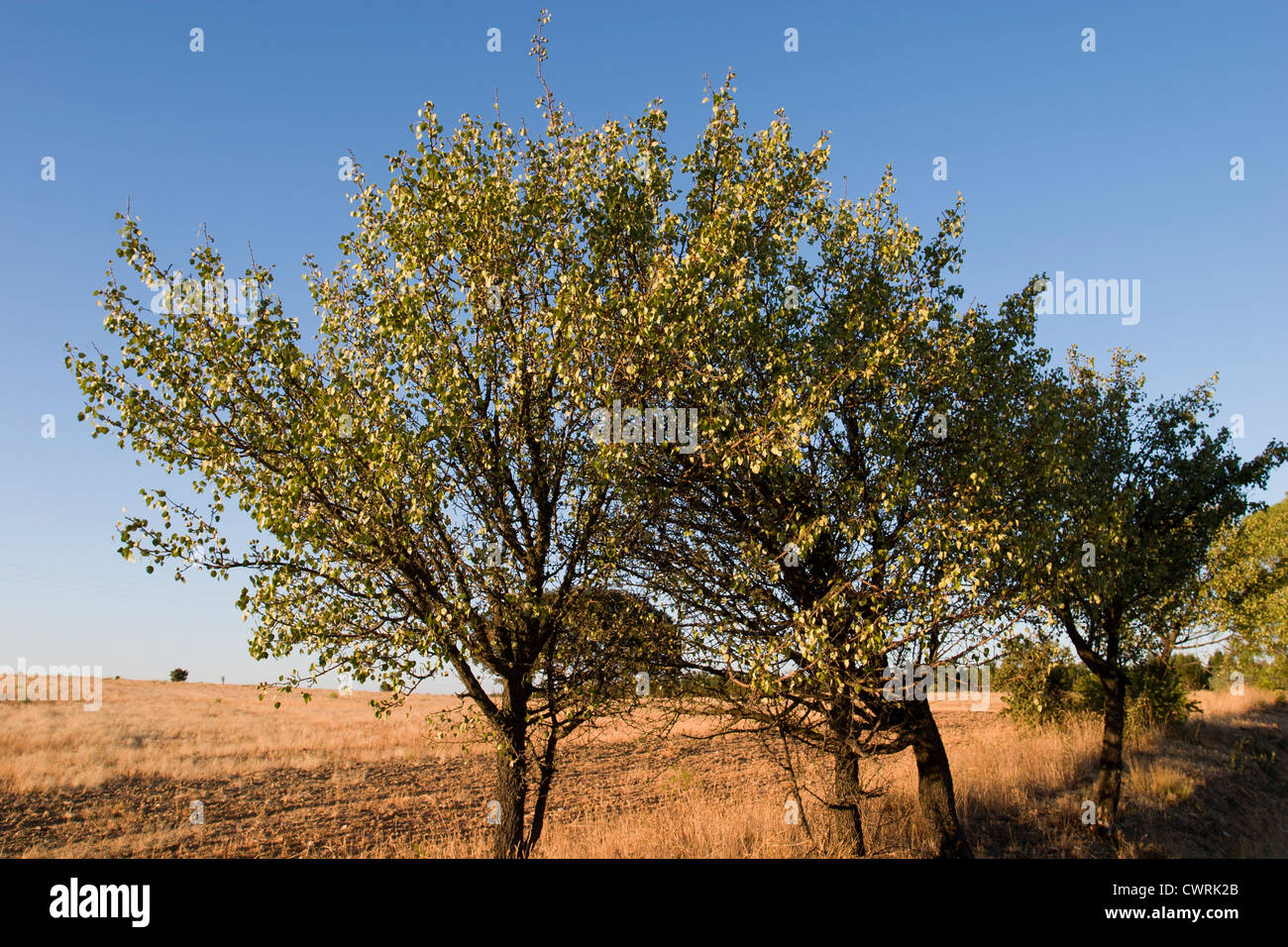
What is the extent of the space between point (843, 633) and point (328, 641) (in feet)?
26.8

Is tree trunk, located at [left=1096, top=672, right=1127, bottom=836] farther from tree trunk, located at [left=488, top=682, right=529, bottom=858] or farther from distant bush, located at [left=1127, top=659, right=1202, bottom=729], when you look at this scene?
tree trunk, located at [left=488, top=682, right=529, bottom=858]

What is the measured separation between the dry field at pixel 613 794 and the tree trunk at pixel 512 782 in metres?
0.88

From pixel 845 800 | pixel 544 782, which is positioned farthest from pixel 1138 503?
pixel 544 782

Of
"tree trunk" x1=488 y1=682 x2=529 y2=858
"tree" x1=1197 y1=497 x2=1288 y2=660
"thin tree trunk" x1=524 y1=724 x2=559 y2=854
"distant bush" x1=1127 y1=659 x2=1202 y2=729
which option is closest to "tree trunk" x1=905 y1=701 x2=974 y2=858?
"thin tree trunk" x1=524 y1=724 x2=559 y2=854

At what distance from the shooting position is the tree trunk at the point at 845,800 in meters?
14.3

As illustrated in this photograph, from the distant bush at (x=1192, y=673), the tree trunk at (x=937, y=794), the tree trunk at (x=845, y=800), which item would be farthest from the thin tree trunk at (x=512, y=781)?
the distant bush at (x=1192, y=673)

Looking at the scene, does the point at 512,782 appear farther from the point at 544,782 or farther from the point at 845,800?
the point at 845,800

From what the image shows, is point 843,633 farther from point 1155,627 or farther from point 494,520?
point 1155,627

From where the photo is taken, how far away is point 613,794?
27.1 metres

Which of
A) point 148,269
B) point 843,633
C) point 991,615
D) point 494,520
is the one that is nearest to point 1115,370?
point 991,615

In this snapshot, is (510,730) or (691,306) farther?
(510,730)

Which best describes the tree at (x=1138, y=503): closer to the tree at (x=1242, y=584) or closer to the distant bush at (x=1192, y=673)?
the tree at (x=1242, y=584)

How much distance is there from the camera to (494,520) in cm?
1170

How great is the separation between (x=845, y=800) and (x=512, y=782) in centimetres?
678
